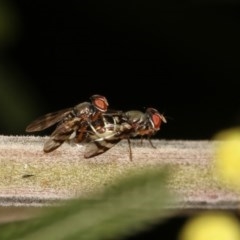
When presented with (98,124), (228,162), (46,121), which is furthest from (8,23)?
(228,162)

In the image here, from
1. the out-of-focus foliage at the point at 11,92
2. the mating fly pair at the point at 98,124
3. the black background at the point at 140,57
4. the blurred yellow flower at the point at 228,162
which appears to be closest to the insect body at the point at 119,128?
the mating fly pair at the point at 98,124

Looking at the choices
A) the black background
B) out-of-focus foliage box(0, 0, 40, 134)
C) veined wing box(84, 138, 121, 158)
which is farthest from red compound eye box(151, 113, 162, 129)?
the black background

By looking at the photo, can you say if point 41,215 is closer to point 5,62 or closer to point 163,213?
point 163,213

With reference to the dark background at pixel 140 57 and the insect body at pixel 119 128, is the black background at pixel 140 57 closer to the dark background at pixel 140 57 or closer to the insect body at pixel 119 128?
the dark background at pixel 140 57

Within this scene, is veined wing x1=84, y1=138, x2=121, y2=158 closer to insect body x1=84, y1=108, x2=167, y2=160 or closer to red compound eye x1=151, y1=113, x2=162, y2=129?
insect body x1=84, y1=108, x2=167, y2=160

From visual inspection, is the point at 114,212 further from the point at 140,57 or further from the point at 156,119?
the point at 140,57
